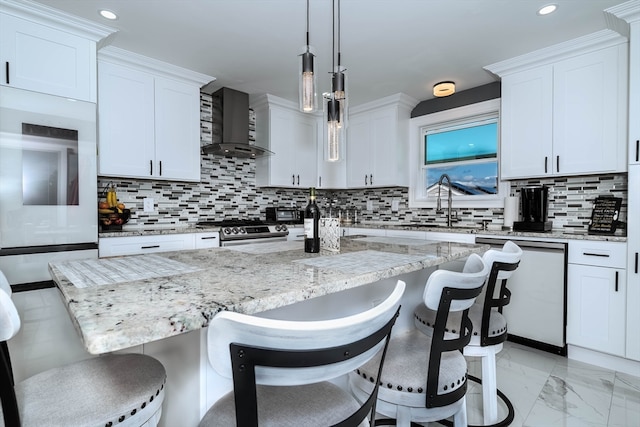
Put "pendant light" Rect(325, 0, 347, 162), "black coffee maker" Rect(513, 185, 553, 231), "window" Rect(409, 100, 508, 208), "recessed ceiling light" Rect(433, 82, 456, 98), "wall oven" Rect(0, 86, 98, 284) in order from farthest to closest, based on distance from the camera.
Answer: "window" Rect(409, 100, 508, 208) → "recessed ceiling light" Rect(433, 82, 456, 98) → "black coffee maker" Rect(513, 185, 553, 231) → "wall oven" Rect(0, 86, 98, 284) → "pendant light" Rect(325, 0, 347, 162)

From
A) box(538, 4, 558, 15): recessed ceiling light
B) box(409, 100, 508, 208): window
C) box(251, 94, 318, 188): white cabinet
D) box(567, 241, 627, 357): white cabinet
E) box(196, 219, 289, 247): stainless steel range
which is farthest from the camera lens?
box(251, 94, 318, 188): white cabinet

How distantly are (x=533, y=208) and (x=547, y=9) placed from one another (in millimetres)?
1568

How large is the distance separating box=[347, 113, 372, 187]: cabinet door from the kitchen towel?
1.64m

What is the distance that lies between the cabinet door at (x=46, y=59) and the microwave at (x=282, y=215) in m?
2.13

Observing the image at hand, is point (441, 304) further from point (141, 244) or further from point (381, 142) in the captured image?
point (381, 142)

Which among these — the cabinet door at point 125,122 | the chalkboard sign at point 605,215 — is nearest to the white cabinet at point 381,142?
the chalkboard sign at point 605,215

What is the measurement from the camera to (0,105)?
6.68ft

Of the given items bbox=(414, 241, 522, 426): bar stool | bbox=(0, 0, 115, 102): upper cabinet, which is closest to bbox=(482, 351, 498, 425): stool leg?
bbox=(414, 241, 522, 426): bar stool

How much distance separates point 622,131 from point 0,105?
4291mm

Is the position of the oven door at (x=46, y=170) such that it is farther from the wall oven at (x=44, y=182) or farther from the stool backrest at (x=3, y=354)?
the stool backrest at (x=3, y=354)

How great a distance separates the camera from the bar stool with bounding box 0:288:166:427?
0.68 m

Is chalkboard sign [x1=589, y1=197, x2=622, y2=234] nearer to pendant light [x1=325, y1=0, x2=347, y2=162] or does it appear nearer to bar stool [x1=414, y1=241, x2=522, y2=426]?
bar stool [x1=414, y1=241, x2=522, y2=426]

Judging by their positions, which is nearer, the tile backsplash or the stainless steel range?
the tile backsplash

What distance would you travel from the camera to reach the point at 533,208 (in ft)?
9.62
